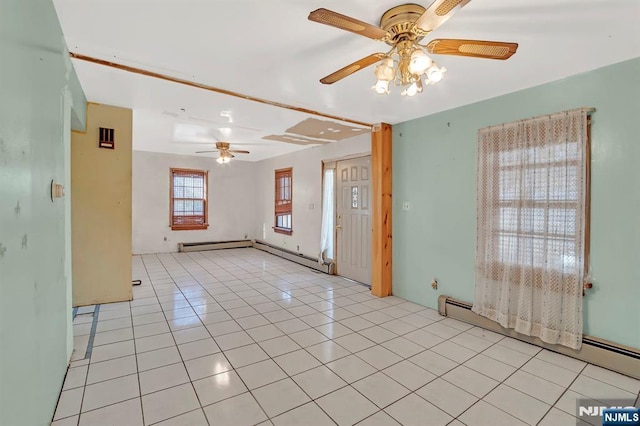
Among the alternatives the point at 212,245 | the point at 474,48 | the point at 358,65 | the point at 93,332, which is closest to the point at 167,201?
the point at 212,245

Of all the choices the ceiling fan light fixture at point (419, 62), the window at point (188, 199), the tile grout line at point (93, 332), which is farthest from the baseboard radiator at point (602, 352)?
the window at point (188, 199)

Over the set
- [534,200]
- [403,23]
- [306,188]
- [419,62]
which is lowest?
[534,200]

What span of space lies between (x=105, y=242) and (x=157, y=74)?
2.29 metres

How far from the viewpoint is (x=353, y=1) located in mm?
1796

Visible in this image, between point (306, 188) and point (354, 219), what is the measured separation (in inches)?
69.0

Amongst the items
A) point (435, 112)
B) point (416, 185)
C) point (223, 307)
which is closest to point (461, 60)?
point (435, 112)

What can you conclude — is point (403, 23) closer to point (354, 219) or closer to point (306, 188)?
point (354, 219)

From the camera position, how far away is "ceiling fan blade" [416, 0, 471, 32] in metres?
1.41

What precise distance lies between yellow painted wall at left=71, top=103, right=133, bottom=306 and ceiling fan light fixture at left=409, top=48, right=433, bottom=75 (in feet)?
12.3

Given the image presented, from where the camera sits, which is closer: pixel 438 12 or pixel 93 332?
pixel 438 12

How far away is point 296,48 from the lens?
2346mm

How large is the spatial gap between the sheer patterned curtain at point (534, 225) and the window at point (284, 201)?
4623mm

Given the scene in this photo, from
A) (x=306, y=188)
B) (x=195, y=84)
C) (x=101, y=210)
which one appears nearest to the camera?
(x=195, y=84)

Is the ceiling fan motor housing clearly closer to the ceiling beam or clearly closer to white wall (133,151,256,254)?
the ceiling beam
